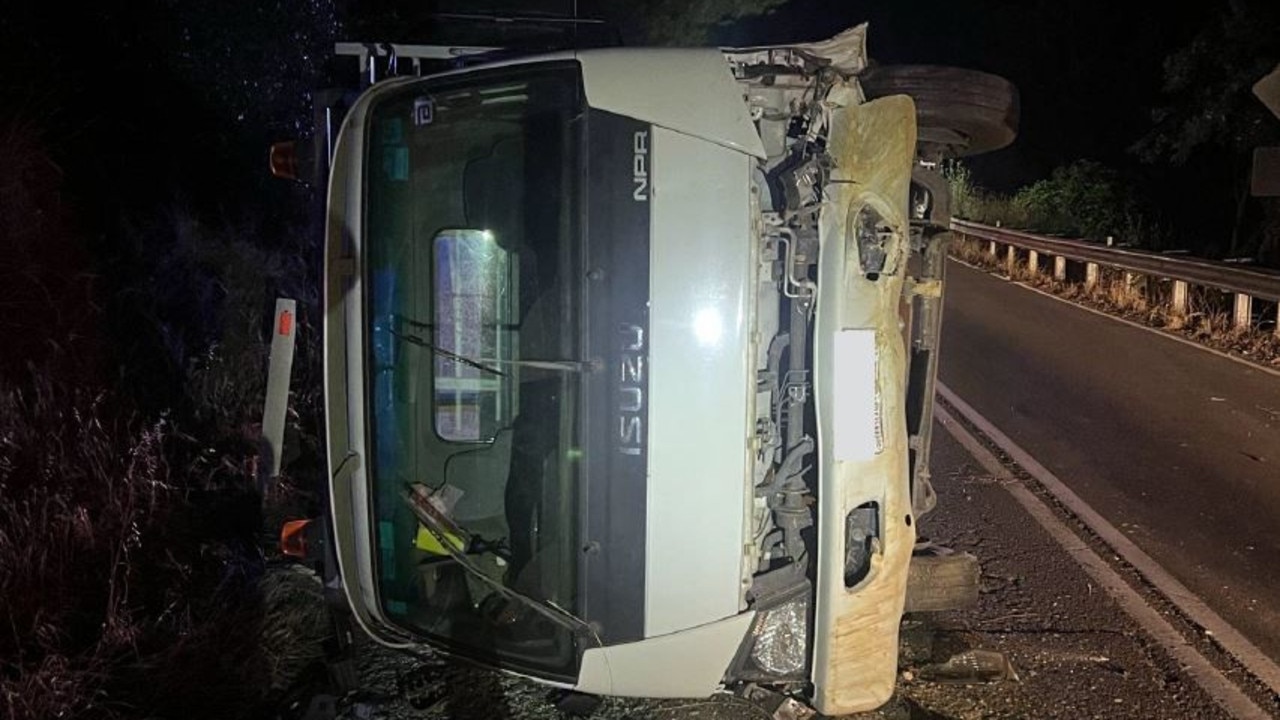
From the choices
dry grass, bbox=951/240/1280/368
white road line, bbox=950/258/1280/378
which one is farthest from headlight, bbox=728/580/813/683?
dry grass, bbox=951/240/1280/368

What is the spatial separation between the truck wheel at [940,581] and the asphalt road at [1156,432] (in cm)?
169

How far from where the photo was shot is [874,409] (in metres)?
3.22

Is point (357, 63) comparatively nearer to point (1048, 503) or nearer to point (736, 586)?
point (736, 586)

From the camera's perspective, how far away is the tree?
1870 cm

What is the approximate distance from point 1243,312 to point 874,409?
10722 mm

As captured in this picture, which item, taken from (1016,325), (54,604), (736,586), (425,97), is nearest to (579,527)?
(736,586)

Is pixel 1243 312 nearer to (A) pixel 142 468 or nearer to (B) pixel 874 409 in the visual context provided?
(B) pixel 874 409

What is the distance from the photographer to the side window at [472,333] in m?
3.47

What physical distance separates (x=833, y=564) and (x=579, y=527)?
77cm

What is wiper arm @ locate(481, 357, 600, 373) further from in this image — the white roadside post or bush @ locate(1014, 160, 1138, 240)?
bush @ locate(1014, 160, 1138, 240)

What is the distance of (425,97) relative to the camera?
3.43 meters

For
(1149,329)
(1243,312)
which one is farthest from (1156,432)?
(1149,329)

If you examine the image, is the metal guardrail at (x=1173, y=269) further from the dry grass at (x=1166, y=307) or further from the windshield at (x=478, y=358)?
the windshield at (x=478, y=358)

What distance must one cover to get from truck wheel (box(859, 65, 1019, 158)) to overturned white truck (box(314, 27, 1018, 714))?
1 cm
